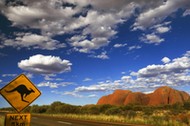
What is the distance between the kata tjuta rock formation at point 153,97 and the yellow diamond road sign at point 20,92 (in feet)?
309

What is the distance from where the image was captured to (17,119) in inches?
277

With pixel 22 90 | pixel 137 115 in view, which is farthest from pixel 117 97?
Answer: pixel 22 90

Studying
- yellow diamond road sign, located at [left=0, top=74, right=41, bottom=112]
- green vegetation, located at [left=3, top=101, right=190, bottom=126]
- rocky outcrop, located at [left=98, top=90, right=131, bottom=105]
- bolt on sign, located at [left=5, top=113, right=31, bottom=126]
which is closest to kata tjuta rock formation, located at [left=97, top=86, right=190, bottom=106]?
rocky outcrop, located at [left=98, top=90, right=131, bottom=105]

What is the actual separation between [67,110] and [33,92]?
174 feet

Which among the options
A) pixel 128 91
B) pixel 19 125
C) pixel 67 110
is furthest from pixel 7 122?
pixel 128 91

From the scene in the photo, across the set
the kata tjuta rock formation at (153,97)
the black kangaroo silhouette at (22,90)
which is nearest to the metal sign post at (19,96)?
the black kangaroo silhouette at (22,90)

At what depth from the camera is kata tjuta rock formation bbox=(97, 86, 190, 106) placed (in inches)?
4094

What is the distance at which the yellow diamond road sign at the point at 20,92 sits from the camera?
7.14m

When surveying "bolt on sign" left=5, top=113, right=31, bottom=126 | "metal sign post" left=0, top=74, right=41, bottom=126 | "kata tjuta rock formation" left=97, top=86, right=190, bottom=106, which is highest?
"kata tjuta rock formation" left=97, top=86, right=190, bottom=106

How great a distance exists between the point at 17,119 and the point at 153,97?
105 meters

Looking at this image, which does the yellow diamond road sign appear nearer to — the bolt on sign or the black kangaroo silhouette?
the black kangaroo silhouette

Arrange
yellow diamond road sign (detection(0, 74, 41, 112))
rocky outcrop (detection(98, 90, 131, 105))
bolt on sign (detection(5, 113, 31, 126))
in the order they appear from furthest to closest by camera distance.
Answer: rocky outcrop (detection(98, 90, 131, 105))
yellow diamond road sign (detection(0, 74, 41, 112))
bolt on sign (detection(5, 113, 31, 126))

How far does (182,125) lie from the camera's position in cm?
1912

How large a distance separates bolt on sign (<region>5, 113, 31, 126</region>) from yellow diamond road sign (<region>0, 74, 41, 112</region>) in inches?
7.4
